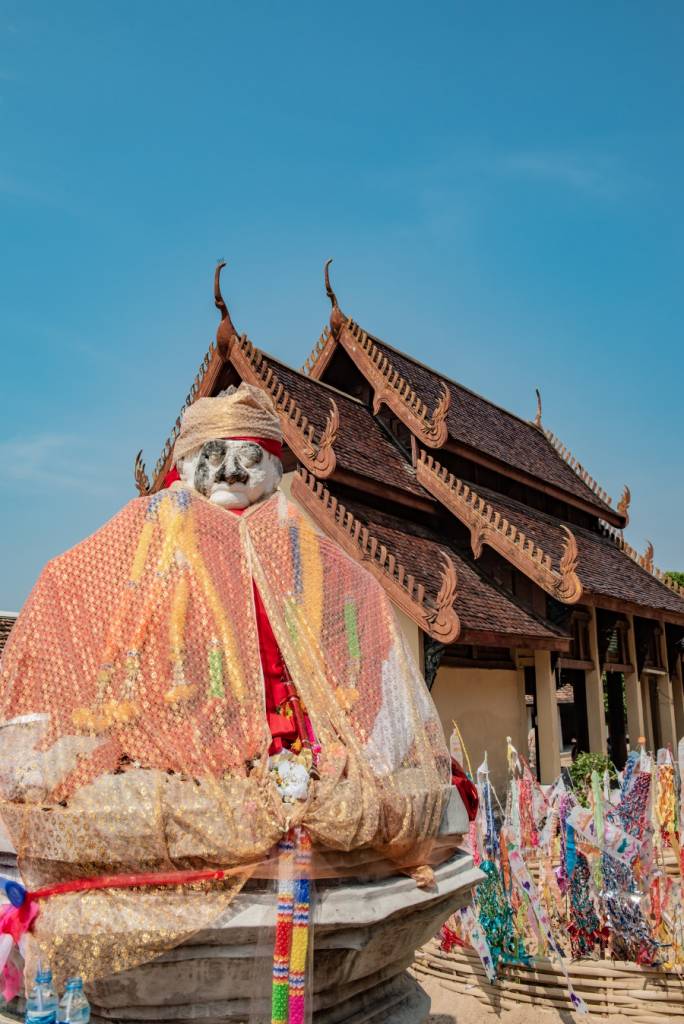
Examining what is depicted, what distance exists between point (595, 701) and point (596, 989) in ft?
31.1

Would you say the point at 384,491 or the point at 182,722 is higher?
the point at 384,491

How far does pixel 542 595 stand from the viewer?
12.1 m

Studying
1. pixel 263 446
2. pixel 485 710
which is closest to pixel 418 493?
pixel 485 710

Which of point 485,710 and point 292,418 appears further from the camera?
point 485,710

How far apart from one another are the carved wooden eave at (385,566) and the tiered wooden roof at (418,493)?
0.01m

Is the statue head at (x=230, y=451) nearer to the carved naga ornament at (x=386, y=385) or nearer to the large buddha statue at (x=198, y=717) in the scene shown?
the large buddha statue at (x=198, y=717)

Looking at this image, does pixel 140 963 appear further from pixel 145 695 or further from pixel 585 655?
pixel 585 655

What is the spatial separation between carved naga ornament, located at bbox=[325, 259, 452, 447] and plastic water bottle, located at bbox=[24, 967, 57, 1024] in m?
10.4

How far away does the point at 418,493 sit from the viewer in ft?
39.2

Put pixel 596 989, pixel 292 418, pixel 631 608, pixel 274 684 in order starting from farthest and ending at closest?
pixel 631 608 → pixel 292 418 → pixel 596 989 → pixel 274 684

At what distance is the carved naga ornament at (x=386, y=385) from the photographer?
12156 millimetres

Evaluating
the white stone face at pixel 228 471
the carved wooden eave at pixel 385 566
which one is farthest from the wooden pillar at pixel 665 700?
the white stone face at pixel 228 471

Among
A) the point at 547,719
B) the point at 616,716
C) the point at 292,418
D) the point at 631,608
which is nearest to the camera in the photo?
the point at 292,418

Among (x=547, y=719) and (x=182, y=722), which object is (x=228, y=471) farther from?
(x=547, y=719)
